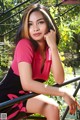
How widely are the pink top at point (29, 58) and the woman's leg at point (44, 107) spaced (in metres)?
0.14

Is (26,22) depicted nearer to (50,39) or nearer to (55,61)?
(50,39)

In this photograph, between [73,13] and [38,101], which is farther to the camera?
[73,13]

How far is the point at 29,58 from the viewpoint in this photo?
5.83 feet

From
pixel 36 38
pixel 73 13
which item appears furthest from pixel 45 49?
pixel 73 13

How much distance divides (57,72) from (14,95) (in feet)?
0.96

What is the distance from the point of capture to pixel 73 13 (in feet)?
31.4

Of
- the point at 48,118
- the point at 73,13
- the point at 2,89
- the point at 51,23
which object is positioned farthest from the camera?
the point at 73,13

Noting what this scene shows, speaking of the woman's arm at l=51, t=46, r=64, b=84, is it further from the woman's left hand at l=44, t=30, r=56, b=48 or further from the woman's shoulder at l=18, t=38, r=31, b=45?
the woman's shoulder at l=18, t=38, r=31, b=45

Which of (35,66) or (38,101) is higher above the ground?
(35,66)

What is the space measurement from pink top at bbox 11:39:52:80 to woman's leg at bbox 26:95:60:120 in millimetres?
142

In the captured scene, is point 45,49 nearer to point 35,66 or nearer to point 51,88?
point 35,66

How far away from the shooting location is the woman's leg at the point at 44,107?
1721 mm

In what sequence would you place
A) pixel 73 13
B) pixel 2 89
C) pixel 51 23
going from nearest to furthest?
1. pixel 2 89
2. pixel 51 23
3. pixel 73 13

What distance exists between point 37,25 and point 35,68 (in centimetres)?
27
